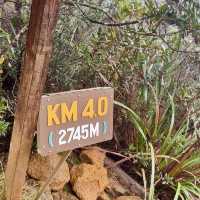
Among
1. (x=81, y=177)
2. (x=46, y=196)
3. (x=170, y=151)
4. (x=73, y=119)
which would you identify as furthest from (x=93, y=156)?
(x=73, y=119)

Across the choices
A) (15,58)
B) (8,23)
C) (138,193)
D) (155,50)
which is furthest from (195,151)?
(8,23)

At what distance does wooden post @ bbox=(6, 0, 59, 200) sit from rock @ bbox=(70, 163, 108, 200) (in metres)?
0.56

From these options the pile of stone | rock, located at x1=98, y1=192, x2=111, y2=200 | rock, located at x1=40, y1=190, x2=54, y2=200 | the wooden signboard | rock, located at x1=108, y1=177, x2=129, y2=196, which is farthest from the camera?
rock, located at x1=108, y1=177, x2=129, y2=196

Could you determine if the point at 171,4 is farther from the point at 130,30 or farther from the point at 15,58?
the point at 15,58

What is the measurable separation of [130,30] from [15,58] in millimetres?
756

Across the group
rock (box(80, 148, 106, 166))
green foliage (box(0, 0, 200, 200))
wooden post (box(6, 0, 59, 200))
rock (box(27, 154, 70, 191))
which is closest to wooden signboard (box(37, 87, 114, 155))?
wooden post (box(6, 0, 59, 200))

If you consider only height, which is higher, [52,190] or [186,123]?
[186,123]

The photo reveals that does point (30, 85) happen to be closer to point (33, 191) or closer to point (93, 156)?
point (33, 191)

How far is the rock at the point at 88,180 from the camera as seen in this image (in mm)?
2671

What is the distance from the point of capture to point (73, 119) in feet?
6.51

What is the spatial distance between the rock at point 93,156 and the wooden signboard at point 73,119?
2.42 feet

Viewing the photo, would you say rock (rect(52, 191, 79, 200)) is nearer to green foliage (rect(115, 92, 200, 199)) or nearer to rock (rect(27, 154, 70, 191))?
rock (rect(27, 154, 70, 191))

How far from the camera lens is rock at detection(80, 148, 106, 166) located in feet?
9.33

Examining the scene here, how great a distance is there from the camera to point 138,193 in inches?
117
